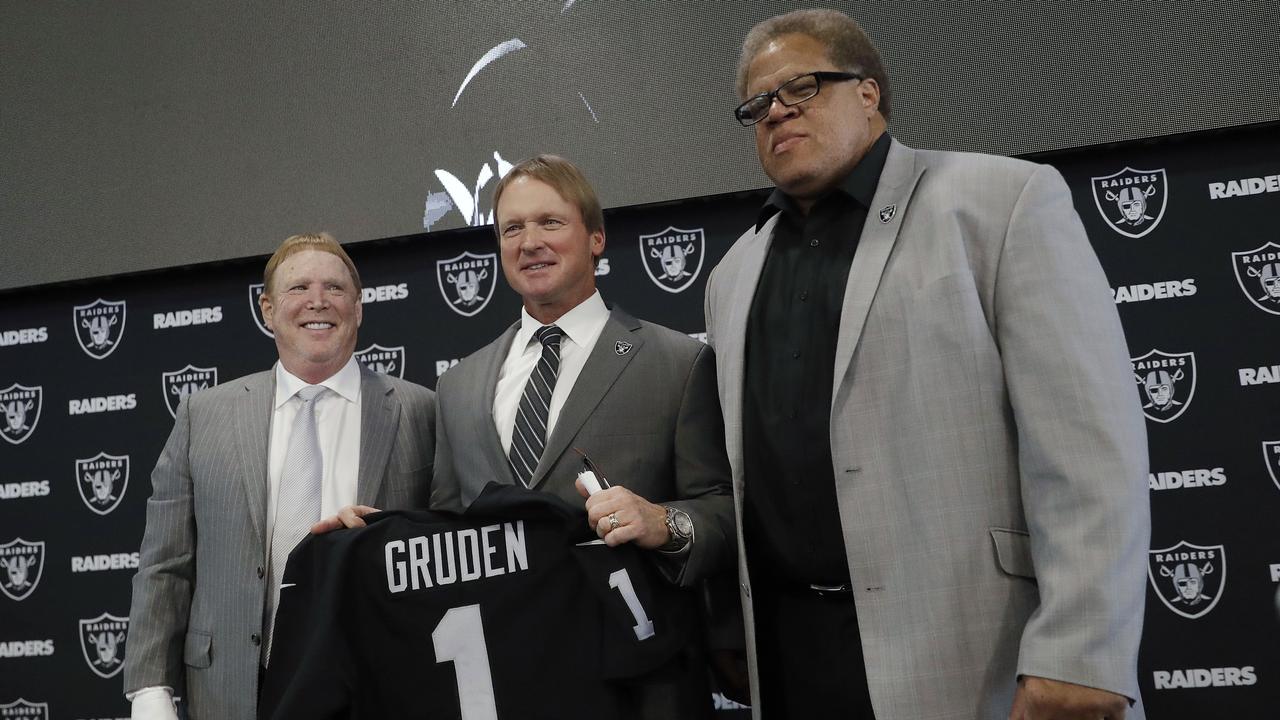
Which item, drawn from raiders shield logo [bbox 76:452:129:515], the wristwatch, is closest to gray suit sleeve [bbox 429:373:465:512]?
the wristwatch

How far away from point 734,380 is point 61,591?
3.63m

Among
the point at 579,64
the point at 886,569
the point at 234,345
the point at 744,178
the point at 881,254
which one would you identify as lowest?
the point at 886,569

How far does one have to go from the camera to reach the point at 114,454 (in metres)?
4.02

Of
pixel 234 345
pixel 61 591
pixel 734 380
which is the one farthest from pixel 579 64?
pixel 61 591

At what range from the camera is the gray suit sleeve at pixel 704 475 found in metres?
1.75

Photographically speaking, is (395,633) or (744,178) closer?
(395,633)

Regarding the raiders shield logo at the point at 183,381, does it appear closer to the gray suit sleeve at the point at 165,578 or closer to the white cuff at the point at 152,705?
the gray suit sleeve at the point at 165,578

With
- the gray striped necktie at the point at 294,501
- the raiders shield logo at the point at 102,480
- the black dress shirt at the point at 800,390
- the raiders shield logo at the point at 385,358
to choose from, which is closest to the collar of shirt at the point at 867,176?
the black dress shirt at the point at 800,390

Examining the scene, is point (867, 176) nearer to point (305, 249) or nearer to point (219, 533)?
point (305, 249)

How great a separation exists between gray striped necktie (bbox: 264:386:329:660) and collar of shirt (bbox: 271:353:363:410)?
11 cm

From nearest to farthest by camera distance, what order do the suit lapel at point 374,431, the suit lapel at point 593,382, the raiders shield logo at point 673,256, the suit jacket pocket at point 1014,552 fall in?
the suit jacket pocket at point 1014,552 → the suit lapel at point 593,382 → the suit lapel at point 374,431 → the raiders shield logo at point 673,256

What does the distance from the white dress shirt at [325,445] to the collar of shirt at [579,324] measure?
51 cm

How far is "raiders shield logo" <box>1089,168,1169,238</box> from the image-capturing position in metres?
3.18

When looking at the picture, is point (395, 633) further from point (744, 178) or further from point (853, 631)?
point (744, 178)
